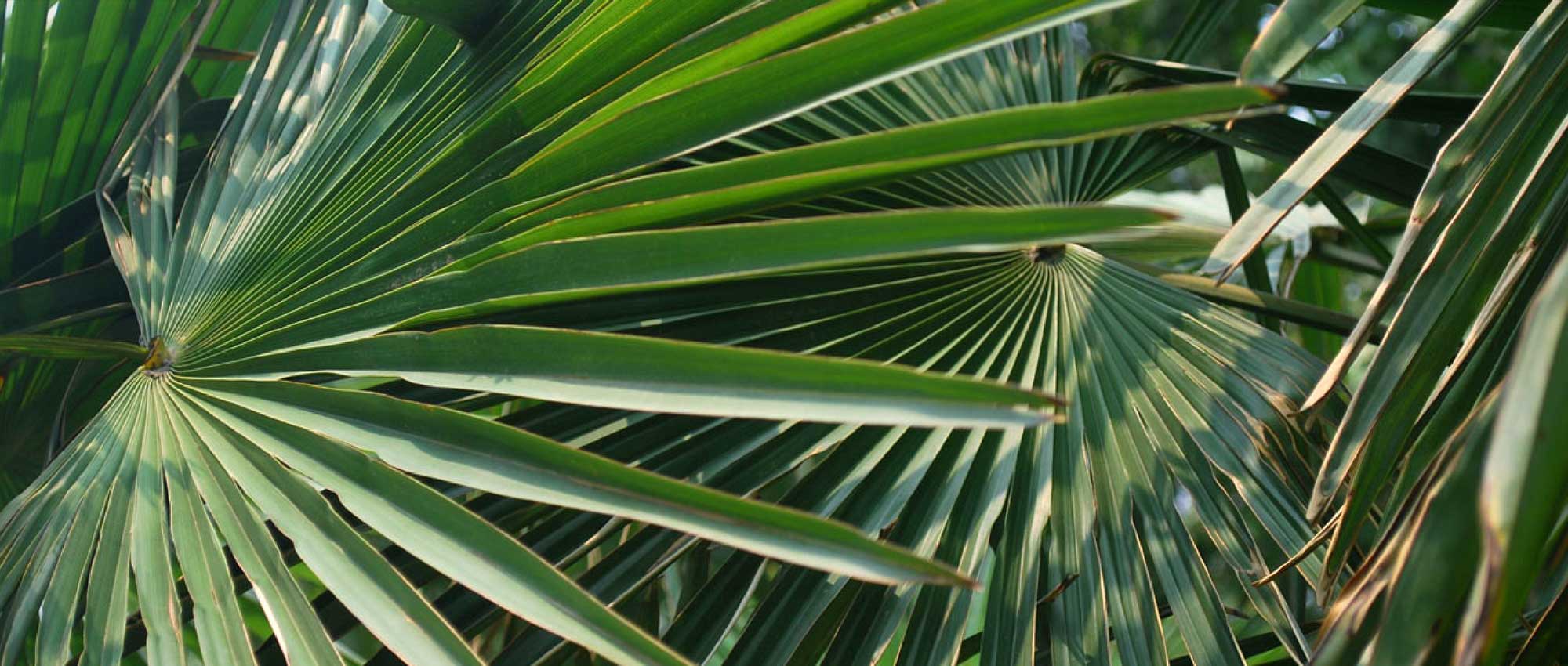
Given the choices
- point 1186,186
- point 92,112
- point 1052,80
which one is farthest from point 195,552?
point 1186,186

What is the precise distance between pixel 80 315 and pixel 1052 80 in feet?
3.45

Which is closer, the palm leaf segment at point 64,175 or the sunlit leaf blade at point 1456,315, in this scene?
the sunlit leaf blade at point 1456,315

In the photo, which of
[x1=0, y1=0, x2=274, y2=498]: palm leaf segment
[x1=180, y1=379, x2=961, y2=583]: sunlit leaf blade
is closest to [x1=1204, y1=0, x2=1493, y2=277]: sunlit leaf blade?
[x1=180, y1=379, x2=961, y2=583]: sunlit leaf blade

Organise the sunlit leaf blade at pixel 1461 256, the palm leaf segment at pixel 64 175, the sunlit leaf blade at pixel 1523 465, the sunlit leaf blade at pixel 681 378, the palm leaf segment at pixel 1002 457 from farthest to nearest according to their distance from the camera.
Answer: the palm leaf segment at pixel 64 175
the palm leaf segment at pixel 1002 457
the sunlit leaf blade at pixel 1461 256
the sunlit leaf blade at pixel 681 378
the sunlit leaf blade at pixel 1523 465

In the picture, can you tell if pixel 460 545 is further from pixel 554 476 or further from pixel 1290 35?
pixel 1290 35

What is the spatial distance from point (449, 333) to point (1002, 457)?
1.35 ft

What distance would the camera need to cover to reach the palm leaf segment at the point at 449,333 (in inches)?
21.6

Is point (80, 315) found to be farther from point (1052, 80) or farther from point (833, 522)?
point (1052, 80)

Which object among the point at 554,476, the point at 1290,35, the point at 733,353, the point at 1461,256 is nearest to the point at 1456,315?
the point at 1461,256

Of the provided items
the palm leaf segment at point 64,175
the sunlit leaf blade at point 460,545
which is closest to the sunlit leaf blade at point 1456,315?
the sunlit leaf blade at point 460,545

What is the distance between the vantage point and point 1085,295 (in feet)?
3.22

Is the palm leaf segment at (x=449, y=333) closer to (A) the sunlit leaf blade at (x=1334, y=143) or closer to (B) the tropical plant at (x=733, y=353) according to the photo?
(B) the tropical plant at (x=733, y=353)

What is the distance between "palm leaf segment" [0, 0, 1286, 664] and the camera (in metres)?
0.55

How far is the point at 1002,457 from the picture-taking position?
2.69 ft
